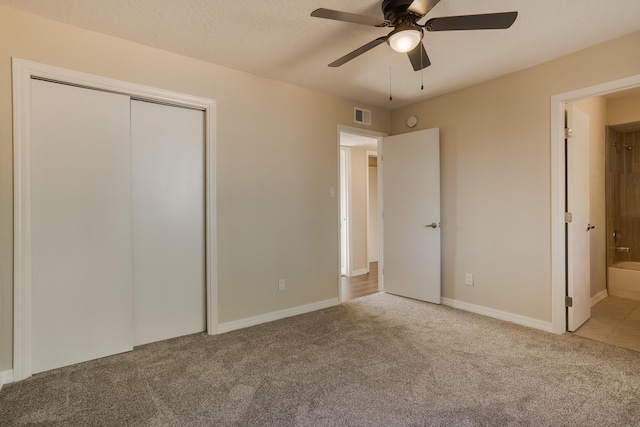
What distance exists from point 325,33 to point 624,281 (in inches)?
180

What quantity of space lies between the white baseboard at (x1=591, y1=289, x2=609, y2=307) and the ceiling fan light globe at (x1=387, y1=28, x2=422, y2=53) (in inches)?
145

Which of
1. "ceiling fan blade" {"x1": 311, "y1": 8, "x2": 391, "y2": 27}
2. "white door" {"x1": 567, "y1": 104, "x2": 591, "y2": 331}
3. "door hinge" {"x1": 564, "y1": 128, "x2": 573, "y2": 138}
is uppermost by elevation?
"ceiling fan blade" {"x1": 311, "y1": 8, "x2": 391, "y2": 27}

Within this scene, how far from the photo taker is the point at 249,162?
310cm

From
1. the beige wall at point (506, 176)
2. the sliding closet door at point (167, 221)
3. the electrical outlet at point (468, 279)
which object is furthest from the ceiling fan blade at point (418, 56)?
the electrical outlet at point (468, 279)

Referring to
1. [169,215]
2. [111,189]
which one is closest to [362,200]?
[169,215]

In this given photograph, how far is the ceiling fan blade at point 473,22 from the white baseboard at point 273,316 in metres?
2.74

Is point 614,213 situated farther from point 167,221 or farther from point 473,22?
point 167,221

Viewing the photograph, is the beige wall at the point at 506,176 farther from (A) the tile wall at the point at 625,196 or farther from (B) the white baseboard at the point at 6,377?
(B) the white baseboard at the point at 6,377

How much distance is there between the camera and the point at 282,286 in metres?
3.31

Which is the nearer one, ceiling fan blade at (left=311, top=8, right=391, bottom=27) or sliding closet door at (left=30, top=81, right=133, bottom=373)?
ceiling fan blade at (left=311, top=8, right=391, bottom=27)

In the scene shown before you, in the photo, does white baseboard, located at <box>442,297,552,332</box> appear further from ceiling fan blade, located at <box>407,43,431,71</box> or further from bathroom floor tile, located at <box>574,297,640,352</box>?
ceiling fan blade, located at <box>407,43,431,71</box>

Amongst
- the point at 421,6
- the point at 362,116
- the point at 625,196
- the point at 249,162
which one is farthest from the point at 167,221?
the point at 625,196

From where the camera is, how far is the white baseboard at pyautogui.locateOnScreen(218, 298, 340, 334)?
9.71ft

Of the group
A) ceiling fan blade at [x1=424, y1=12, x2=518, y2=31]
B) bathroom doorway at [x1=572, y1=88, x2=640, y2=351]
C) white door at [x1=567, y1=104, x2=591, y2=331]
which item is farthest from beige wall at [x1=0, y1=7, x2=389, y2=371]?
bathroom doorway at [x1=572, y1=88, x2=640, y2=351]
